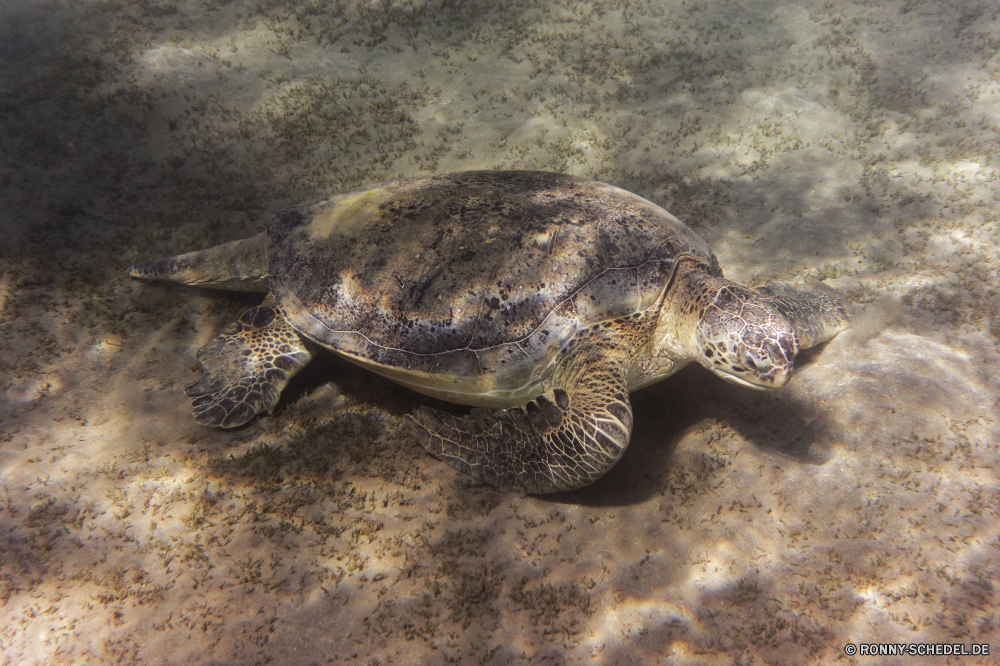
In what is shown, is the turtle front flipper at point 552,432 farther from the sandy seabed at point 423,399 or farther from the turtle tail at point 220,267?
the turtle tail at point 220,267

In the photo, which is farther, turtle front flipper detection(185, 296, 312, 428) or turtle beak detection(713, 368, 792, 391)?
turtle front flipper detection(185, 296, 312, 428)

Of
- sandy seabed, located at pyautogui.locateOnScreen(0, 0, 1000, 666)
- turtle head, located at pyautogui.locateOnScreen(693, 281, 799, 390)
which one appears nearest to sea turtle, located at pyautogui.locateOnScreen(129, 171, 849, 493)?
turtle head, located at pyautogui.locateOnScreen(693, 281, 799, 390)

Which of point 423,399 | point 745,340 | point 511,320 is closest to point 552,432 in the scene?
point 511,320

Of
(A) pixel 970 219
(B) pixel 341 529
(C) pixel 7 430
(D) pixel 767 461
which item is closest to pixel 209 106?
(C) pixel 7 430

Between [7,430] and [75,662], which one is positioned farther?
[7,430]

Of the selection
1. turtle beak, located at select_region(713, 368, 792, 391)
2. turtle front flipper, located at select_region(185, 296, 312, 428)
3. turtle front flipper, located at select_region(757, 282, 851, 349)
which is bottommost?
turtle front flipper, located at select_region(185, 296, 312, 428)

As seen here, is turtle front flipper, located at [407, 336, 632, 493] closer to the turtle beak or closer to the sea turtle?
the sea turtle

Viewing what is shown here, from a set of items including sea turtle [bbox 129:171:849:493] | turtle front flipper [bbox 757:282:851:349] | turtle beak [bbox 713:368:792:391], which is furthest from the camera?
turtle front flipper [bbox 757:282:851:349]

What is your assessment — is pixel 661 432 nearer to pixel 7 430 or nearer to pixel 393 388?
pixel 393 388
